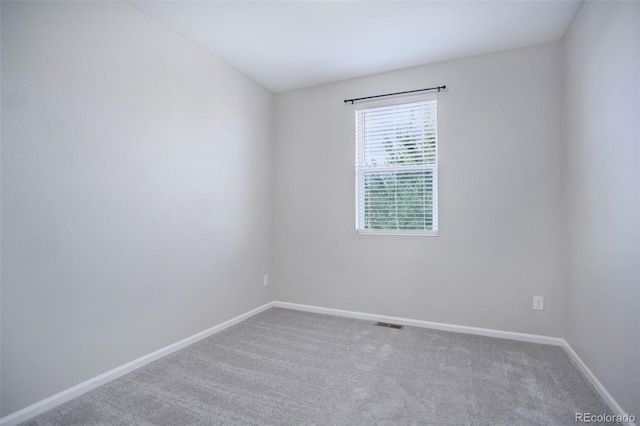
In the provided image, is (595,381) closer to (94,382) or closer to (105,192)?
(94,382)

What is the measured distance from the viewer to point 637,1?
5.28ft

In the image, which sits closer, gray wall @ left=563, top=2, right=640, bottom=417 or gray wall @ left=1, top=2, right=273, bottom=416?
gray wall @ left=563, top=2, right=640, bottom=417

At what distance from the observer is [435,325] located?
3.25m

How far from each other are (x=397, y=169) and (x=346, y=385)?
2.13 m

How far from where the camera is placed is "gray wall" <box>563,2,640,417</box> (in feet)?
5.52

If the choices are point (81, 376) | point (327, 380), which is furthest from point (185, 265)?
point (327, 380)

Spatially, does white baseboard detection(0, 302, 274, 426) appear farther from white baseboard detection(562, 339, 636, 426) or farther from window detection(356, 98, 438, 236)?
white baseboard detection(562, 339, 636, 426)

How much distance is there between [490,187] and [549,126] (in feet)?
2.25

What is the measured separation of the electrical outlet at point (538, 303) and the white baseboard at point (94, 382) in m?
2.88

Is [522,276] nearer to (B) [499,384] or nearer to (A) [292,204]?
(B) [499,384]

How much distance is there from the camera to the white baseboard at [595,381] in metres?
1.81

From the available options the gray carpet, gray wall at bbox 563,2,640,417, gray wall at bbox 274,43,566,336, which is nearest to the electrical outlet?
gray wall at bbox 274,43,566,336

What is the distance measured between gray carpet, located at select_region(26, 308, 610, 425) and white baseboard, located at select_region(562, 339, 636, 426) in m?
0.04

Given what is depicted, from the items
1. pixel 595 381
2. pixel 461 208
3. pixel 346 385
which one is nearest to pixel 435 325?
pixel 461 208
